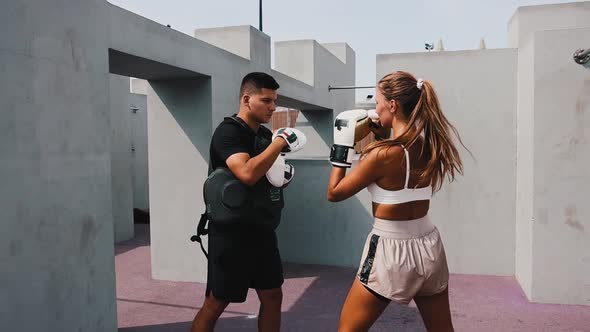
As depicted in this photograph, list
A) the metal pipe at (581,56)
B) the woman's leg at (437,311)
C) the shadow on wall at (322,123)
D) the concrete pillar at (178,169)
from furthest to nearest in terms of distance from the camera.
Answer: the shadow on wall at (322,123)
the concrete pillar at (178,169)
the metal pipe at (581,56)
the woman's leg at (437,311)

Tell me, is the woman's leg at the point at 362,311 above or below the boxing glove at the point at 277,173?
below

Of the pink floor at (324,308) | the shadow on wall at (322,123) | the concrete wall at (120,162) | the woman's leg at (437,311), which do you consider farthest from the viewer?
the shadow on wall at (322,123)

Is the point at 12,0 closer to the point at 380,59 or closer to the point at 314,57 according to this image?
the point at 380,59

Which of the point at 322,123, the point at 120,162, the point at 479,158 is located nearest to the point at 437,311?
the point at 479,158

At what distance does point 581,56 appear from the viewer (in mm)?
4016

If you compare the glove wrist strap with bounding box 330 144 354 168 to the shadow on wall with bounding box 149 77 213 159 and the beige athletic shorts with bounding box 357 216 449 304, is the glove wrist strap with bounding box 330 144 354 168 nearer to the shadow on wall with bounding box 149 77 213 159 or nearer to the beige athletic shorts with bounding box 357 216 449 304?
the beige athletic shorts with bounding box 357 216 449 304

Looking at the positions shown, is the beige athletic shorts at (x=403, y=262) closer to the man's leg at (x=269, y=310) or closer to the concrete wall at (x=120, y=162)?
the man's leg at (x=269, y=310)

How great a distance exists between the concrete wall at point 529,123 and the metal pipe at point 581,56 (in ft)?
0.18

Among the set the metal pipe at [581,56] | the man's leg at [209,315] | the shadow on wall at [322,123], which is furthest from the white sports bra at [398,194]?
the shadow on wall at [322,123]

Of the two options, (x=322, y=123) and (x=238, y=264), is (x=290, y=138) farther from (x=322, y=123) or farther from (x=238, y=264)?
(x=322, y=123)

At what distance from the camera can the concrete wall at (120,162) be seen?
764cm

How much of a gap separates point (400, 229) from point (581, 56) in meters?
2.90

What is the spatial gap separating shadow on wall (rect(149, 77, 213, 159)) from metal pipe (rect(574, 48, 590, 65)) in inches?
125

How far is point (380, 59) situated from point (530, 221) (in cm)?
224
